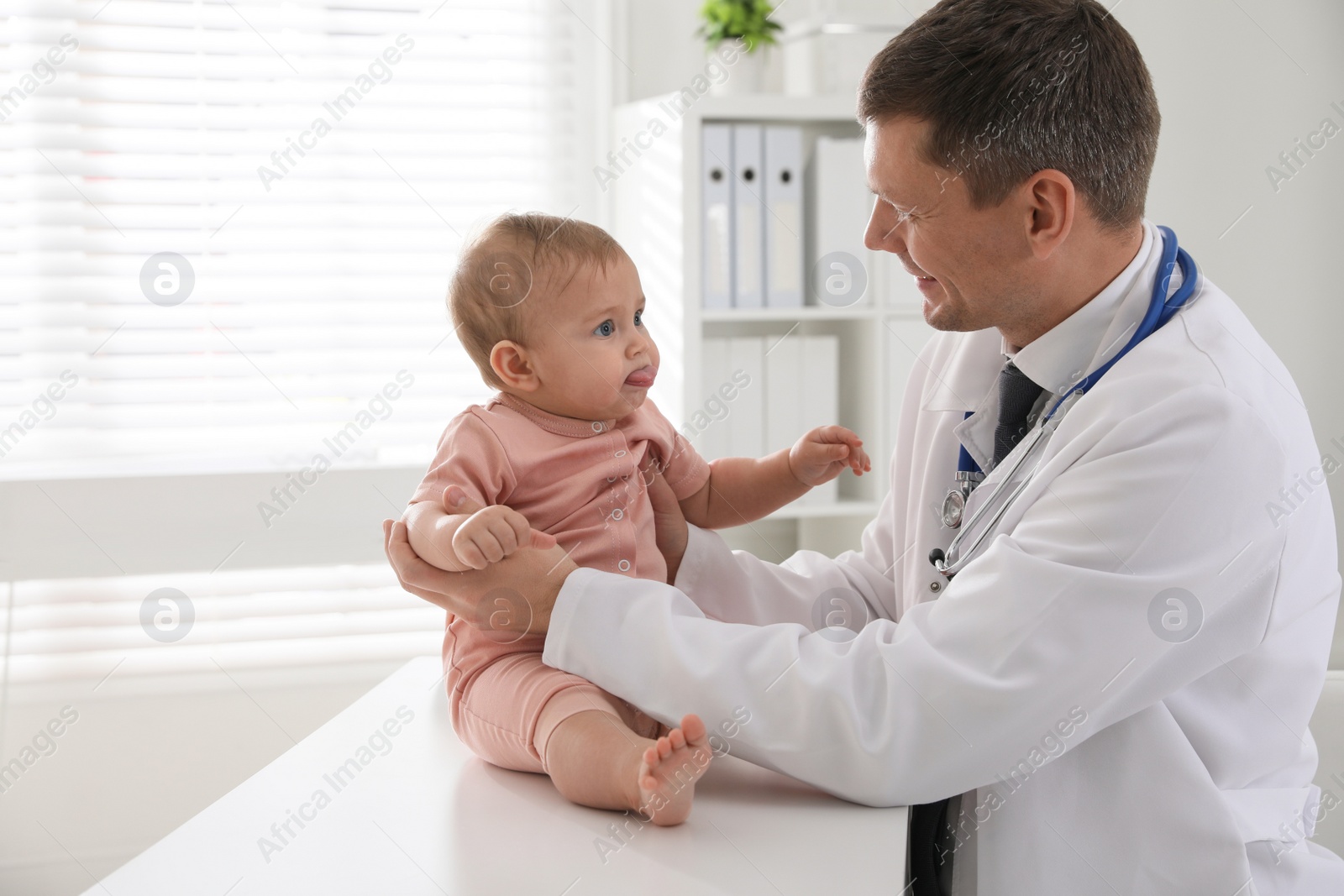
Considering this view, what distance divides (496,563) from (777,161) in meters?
1.69

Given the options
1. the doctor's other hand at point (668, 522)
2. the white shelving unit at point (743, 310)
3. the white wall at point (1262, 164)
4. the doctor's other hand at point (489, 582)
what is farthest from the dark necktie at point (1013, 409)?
the white wall at point (1262, 164)

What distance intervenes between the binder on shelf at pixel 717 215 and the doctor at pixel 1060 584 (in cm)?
122

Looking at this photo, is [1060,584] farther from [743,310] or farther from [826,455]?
[743,310]

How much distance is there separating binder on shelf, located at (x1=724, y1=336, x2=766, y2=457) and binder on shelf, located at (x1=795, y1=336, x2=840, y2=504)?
106 millimetres

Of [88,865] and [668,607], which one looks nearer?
[668,607]

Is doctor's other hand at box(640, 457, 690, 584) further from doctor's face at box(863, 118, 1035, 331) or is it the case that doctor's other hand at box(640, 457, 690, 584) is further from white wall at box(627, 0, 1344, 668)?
white wall at box(627, 0, 1344, 668)

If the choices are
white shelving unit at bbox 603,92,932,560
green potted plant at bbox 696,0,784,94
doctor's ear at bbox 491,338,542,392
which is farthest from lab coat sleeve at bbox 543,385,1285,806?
green potted plant at bbox 696,0,784,94

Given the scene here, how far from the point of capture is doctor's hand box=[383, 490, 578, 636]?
40.5 inches

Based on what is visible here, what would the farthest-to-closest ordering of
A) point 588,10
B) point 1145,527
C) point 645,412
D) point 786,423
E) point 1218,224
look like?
point 588,10, point 786,423, point 1218,224, point 645,412, point 1145,527

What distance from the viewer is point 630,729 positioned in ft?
3.28

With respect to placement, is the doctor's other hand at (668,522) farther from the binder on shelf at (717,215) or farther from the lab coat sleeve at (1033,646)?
the binder on shelf at (717,215)

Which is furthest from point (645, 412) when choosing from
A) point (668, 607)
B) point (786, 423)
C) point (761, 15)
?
point (761, 15)

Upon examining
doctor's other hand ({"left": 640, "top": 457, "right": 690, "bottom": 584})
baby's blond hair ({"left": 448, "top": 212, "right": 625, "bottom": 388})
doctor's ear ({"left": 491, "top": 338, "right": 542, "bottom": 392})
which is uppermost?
baby's blond hair ({"left": 448, "top": 212, "right": 625, "bottom": 388})

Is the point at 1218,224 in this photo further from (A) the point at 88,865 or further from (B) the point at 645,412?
(A) the point at 88,865
